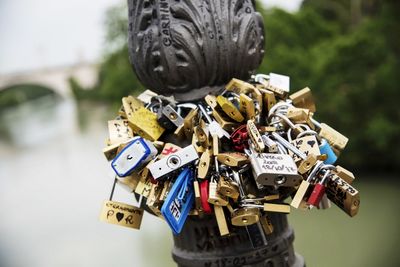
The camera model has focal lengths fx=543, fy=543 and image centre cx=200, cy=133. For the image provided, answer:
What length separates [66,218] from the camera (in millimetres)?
8117

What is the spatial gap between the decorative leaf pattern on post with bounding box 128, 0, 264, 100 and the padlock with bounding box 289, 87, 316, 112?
154 millimetres

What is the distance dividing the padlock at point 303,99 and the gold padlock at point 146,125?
39 cm

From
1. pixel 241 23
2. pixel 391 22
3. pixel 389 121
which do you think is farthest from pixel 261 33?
pixel 391 22

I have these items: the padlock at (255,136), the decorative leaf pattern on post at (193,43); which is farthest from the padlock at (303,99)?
the padlock at (255,136)

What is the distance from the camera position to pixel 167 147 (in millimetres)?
1398

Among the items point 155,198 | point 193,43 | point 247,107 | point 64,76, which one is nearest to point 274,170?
point 247,107

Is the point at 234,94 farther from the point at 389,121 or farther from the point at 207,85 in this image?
the point at 389,121

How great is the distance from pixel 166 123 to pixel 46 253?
5562mm

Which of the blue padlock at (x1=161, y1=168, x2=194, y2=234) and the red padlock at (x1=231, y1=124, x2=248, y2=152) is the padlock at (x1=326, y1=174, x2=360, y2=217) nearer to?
the red padlock at (x1=231, y1=124, x2=248, y2=152)

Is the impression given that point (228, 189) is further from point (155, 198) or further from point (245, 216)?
point (155, 198)

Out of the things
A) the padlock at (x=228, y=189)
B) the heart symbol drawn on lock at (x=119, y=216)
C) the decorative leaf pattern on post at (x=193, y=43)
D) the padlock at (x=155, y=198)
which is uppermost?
the decorative leaf pattern on post at (x=193, y=43)

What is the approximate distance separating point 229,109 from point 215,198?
0.24m

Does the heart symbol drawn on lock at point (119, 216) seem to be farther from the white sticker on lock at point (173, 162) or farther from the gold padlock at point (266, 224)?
the gold padlock at point (266, 224)

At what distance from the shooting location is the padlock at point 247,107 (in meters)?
1.36
